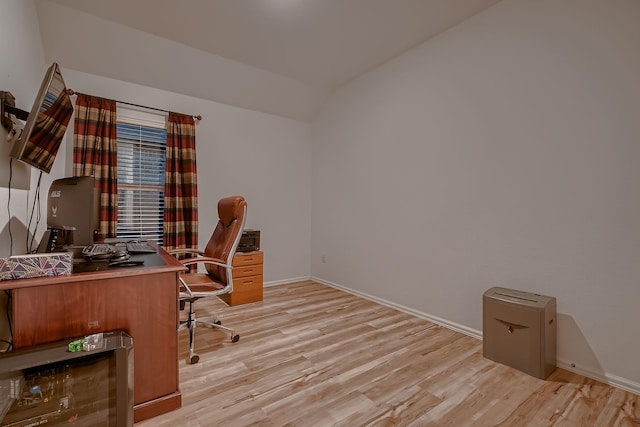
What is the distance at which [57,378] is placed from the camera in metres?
1.20

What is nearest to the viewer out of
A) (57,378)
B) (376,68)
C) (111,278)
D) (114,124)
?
(57,378)

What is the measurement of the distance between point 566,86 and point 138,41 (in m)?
3.91

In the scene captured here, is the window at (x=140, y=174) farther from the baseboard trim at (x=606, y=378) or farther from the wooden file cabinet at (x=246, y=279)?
the baseboard trim at (x=606, y=378)

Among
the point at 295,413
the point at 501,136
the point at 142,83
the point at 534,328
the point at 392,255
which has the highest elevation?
the point at 142,83

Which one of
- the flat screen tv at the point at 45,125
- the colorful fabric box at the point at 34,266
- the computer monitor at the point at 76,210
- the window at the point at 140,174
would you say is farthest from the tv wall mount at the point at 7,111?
the window at the point at 140,174

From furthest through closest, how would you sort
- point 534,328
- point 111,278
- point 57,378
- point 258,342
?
point 258,342, point 534,328, point 111,278, point 57,378

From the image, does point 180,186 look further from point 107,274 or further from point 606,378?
point 606,378

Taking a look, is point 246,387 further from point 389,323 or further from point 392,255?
point 392,255

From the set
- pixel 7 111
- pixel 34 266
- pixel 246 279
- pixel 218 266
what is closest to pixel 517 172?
pixel 218 266

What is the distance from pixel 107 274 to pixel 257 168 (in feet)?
9.79

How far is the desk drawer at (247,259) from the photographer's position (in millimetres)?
3512

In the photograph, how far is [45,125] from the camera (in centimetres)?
176

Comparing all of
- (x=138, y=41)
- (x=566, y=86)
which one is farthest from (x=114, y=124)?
(x=566, y=86)

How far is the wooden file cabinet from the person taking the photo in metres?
3.42
